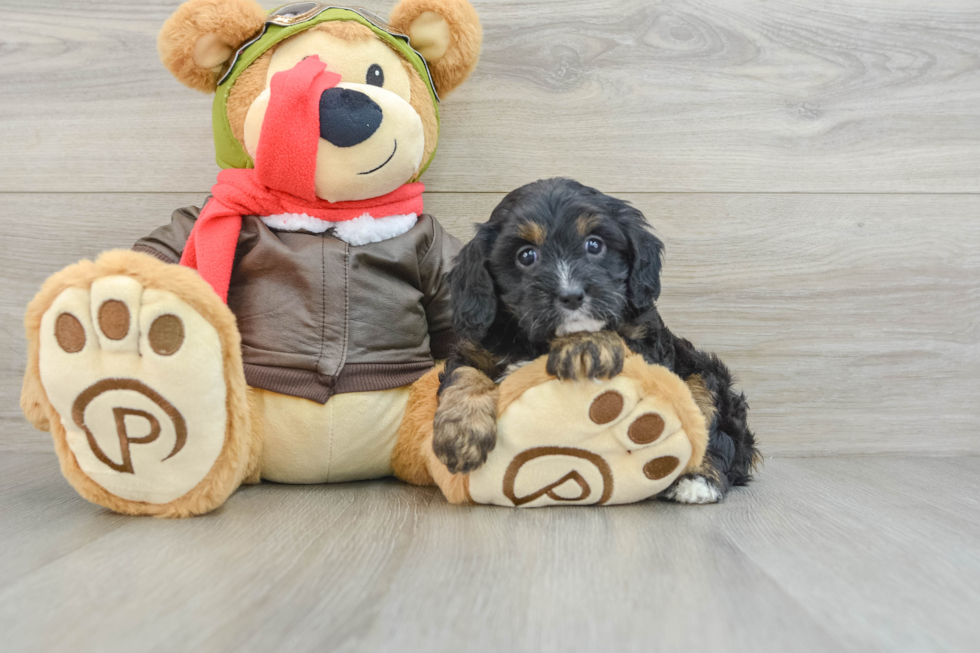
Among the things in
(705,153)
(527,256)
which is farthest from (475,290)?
(705,153)

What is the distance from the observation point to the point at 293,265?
5.99 feet

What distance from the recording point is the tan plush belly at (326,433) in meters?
1.77

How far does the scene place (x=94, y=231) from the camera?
229cm

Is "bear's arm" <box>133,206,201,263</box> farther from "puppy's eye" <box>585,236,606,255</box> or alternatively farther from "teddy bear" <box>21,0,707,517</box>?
"puppy's eye" <box>585,236,606,255</box>

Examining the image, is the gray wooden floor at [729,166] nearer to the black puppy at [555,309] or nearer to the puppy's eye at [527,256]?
the black puppy at [555,309]

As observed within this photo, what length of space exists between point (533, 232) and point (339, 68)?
71 centimetres

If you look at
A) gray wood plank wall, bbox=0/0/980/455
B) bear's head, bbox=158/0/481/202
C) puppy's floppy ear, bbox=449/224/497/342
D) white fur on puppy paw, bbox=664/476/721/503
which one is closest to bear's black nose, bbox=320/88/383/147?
bear's head, bbox=158/0/481/202

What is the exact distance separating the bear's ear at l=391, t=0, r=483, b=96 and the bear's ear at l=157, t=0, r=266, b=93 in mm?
389

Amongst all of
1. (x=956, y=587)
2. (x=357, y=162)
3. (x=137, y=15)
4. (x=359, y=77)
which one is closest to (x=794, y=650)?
(x=956, y=587)

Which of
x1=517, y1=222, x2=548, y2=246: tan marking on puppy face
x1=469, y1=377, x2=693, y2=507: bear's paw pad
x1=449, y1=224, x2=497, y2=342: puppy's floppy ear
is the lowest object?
x1=469, y1=377, x2=693, y2=507: bear's paw pad

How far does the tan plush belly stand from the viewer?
1771 mm

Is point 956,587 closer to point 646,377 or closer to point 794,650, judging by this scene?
point 794,650

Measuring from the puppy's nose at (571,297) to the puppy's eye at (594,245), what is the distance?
143 mm

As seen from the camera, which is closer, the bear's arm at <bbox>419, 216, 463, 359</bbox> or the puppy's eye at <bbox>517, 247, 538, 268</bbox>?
the puppy's eye at <bbox>517, 247, 538, 268</bbox>
